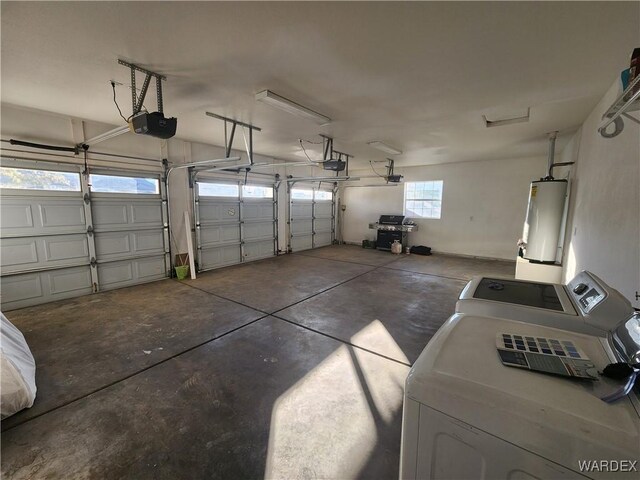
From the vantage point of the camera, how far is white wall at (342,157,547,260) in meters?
6.73

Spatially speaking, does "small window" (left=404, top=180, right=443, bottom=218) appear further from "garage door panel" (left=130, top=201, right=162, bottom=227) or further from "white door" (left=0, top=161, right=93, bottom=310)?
"white door" (left=0, top=161, right=93, bottom=310)

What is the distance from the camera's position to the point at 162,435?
1.77m

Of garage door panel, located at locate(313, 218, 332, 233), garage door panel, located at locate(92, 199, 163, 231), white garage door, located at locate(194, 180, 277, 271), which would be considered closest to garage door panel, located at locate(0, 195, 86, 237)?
garage door panel, located at locate(92, 199, 163, 231)

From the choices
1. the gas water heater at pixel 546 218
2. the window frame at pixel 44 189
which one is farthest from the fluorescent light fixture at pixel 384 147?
the window frame at pixel 44 189

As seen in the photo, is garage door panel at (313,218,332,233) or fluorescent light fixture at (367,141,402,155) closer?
fluorescent light fixture at (367,141,402,155)

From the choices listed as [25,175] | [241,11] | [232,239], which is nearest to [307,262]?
[232,239]

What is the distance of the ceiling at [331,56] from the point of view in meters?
1.71

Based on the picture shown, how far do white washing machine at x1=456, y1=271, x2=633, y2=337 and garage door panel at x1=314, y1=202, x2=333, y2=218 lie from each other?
291 inches

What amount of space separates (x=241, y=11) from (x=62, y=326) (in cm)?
394

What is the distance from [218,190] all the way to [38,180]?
9.40 feet

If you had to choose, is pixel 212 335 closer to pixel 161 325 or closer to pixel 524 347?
pixel 161 325

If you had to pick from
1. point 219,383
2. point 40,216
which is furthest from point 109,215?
point 219,383

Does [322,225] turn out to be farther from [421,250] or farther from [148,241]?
[148,241]

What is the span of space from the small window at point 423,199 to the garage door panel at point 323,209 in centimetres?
257
